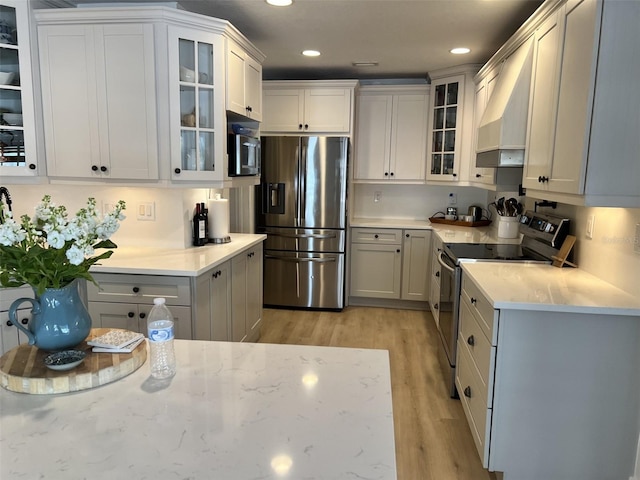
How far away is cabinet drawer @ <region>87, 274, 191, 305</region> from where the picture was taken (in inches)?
96.3

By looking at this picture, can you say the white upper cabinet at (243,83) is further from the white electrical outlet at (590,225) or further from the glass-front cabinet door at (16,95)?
the white electrical outlet at (590,225)

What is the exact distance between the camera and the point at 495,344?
1.99m

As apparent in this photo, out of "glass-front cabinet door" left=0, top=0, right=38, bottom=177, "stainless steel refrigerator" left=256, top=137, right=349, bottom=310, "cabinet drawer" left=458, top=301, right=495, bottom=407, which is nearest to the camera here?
"cabinet drawer" left=458, top=301, right=495, bottom=407

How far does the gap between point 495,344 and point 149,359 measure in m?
1.44

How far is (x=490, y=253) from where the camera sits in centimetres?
304

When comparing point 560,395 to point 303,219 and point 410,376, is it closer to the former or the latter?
point 410,376

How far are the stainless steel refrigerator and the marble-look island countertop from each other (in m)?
3.12

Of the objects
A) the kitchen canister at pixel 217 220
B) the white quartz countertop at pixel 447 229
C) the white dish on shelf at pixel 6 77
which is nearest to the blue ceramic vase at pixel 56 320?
the kitchen canister at pixel 217 220

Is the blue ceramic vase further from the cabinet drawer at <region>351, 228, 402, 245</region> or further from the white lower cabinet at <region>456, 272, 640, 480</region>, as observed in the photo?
the cabinet drawer at <region>351, 228, 402, 245</region>

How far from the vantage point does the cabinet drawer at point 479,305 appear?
2.05 metres

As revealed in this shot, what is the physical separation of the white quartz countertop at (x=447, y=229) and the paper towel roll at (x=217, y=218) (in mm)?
1725

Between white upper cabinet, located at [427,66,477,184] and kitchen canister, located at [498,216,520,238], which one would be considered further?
white upper cabinet, located at [427,66,477,184]

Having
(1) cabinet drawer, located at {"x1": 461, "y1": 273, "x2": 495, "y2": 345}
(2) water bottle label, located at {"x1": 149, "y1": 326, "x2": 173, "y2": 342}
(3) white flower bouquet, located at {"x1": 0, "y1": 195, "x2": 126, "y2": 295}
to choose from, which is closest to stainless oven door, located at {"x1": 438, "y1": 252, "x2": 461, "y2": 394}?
(1) cabinet drawer, located at {"x1": 461, "y1": 273, "x2": 495, "y2": 345}

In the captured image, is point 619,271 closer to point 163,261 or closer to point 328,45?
point 163,261
